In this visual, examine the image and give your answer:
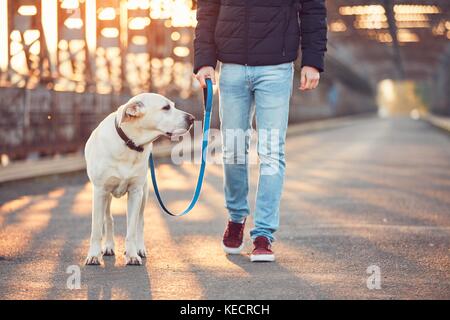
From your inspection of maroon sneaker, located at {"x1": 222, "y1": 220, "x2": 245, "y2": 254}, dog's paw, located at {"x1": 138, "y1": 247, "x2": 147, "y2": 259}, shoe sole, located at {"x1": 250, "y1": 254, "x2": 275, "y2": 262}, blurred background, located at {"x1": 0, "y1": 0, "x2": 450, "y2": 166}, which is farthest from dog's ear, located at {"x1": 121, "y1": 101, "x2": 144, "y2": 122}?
blurred background, located at {"x1": 0, "y1": 0, "x2": 450, "y2": 166}

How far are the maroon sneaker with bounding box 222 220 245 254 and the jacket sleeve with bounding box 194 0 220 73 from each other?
92 cm

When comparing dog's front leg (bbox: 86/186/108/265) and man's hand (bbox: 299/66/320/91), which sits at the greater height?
man's hand (bbox: 299/66/320/91)

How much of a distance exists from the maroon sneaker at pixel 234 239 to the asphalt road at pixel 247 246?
0.23 ft

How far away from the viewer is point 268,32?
560cm

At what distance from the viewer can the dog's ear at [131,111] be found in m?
5.40

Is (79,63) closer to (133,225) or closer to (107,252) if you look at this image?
(107,252)

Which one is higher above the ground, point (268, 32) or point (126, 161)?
point (268, 32)

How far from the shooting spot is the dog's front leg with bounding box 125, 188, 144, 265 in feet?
17.5

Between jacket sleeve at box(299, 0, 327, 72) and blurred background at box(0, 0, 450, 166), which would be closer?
jacket sleeve at box(299, 0, 327, 72)

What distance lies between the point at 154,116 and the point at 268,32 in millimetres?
782

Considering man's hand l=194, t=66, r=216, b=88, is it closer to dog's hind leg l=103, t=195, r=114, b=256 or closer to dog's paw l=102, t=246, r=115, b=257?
dog's hind leg l=103, t=195, r=114, b=256

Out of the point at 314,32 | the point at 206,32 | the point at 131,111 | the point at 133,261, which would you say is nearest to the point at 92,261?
the point at 133,261

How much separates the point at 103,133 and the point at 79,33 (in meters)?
12.2
